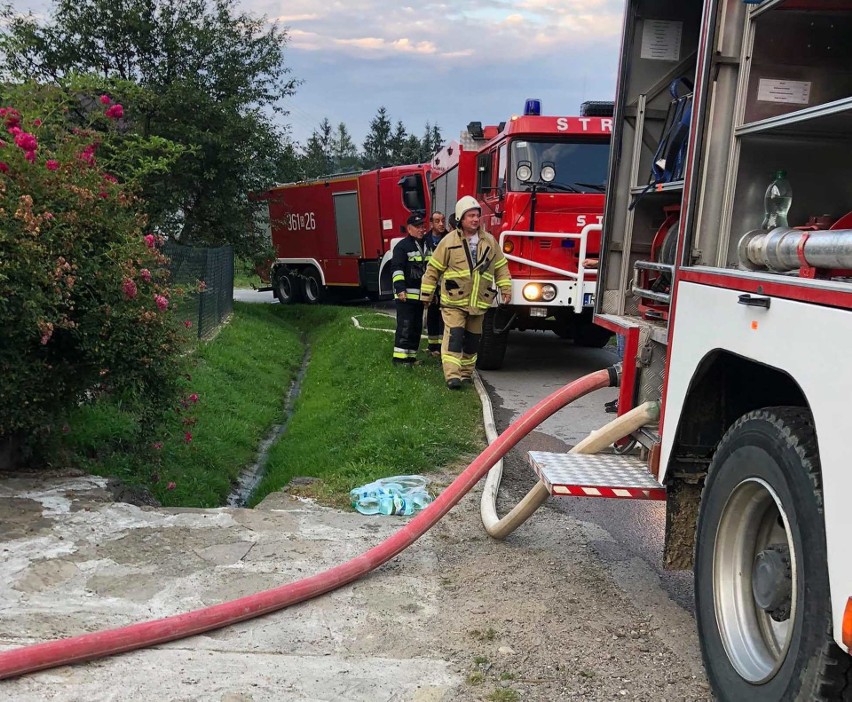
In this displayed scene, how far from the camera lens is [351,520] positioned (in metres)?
4.63

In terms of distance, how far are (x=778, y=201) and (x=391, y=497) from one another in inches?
111

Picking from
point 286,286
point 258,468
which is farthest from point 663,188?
point 286,286

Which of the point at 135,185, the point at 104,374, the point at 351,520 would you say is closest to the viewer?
the point at 351,520

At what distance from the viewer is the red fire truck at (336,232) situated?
56.7 feet

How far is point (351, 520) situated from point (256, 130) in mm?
12356

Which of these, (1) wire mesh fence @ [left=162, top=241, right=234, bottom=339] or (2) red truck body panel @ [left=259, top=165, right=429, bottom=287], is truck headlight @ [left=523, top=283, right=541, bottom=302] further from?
(2) red truck body panel @ [left=259, top=165, right=429, bottom=287]

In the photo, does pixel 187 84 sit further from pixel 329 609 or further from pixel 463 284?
pixel 329 609

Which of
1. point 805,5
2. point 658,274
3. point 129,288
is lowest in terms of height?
point 129,288

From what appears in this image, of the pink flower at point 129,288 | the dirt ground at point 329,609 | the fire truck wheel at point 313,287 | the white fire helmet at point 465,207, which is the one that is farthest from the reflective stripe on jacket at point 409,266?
the fire truck wheel at point 313,287

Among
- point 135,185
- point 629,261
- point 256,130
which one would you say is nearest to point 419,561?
point 629,261

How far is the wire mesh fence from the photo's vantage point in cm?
1078

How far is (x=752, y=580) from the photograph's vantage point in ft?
8.34

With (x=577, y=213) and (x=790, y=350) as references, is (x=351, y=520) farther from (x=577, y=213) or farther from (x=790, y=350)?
(x=577, y=213)

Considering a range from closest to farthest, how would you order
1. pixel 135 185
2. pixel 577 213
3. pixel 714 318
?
pixel 714 318, pixel 135 185, pixel 577 213
